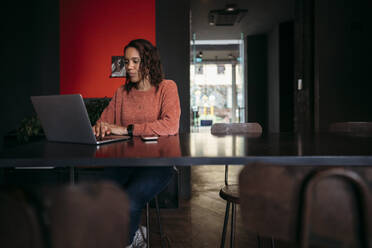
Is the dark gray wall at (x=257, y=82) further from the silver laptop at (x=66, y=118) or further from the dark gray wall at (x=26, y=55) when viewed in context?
the silver laptop at (x=66, y=118)

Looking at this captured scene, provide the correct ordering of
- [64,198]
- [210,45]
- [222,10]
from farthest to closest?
[210,45]
[222,10]
[64,198]

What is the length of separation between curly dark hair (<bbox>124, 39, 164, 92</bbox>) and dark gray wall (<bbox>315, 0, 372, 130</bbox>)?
2672 mm

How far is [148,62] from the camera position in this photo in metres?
2.03

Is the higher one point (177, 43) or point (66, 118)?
point (177, 43)

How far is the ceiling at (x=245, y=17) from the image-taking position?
20.8 ft

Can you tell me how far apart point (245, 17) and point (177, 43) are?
15.1ft

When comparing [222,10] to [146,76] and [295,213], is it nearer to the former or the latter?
[146,76]

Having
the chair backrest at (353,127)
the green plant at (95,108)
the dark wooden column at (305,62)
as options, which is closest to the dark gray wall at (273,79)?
the dark wooden column at (305,62)

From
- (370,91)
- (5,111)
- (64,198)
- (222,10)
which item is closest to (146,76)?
(64,198)

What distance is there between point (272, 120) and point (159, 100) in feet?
22.6

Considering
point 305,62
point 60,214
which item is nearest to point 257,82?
point 305,62

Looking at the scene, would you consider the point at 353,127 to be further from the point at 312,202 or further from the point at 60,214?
the point at 60,214

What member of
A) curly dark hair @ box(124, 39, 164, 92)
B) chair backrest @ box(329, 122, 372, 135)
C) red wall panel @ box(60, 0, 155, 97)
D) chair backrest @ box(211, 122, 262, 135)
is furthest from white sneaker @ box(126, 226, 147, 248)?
red wall panel @ box(60, 0, 155, 97)

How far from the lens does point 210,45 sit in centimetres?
1073
